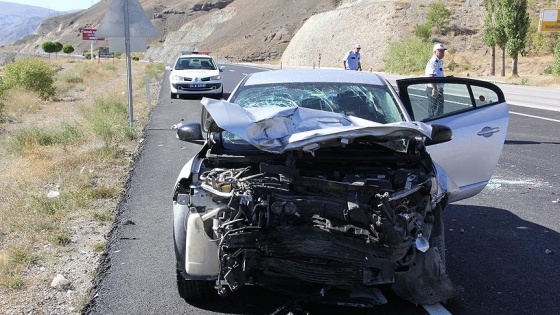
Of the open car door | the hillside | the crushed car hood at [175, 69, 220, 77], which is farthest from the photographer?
the hillside

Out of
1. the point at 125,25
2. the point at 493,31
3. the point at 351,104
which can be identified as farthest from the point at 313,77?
the point at 493,31

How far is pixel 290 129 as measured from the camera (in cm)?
462

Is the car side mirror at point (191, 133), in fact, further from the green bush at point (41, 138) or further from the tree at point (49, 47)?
the tree at point (49, 47)

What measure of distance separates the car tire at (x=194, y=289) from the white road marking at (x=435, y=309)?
1559mm

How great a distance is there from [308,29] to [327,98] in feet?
272

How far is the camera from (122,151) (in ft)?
38.7

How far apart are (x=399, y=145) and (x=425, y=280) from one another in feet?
3.45

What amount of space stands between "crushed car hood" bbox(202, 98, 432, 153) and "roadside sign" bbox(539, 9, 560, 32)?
145ft

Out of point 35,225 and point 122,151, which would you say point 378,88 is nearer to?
point 35,225

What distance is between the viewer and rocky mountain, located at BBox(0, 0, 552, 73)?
6812 centimetres

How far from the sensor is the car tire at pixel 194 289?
4.62 m

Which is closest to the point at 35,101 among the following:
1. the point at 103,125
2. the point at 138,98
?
the point at 138,98

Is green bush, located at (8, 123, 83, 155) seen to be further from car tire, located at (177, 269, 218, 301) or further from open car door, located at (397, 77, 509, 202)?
Result: car tire, located at (177, 269, 218, 301)

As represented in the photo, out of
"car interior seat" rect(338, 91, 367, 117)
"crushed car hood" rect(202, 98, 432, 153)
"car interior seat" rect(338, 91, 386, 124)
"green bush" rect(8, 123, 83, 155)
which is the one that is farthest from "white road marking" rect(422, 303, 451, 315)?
"green bush" rect(8, 123, 83, 155)
